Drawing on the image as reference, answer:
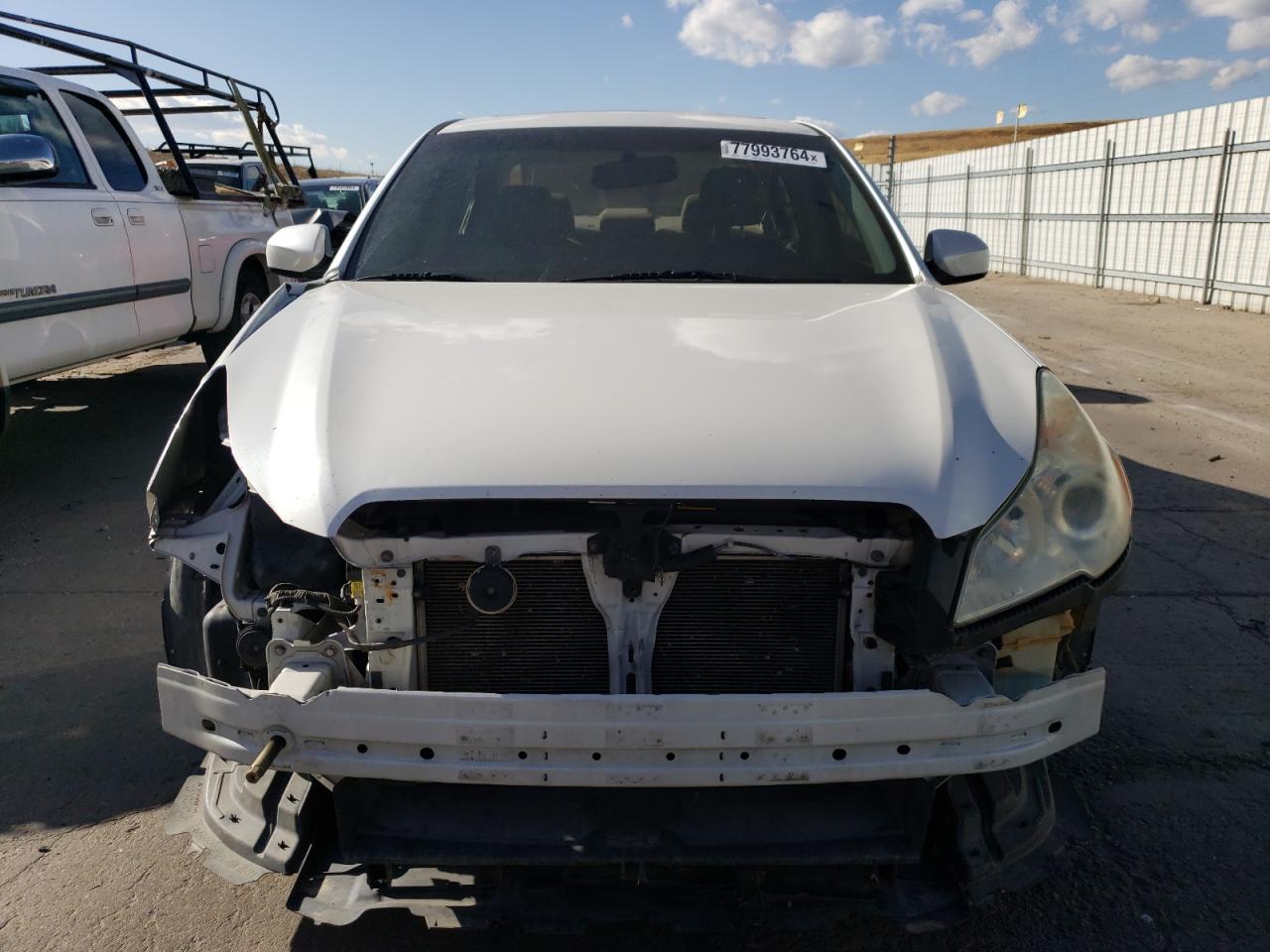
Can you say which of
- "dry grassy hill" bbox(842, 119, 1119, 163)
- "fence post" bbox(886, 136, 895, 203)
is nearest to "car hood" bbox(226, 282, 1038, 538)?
"fence post" bbox(886, 136, 895, 203)

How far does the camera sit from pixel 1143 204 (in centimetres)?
1533

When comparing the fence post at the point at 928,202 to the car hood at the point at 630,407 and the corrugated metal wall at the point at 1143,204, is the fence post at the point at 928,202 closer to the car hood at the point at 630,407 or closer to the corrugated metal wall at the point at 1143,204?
the corrugated metal wall at the point at 1143,204

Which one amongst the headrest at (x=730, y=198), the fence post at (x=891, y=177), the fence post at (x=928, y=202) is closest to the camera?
the headrest at (x=730, y=198)

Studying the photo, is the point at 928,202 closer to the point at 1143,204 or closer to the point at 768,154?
the point at 1143,204

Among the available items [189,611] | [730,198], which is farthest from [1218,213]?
[189,611]

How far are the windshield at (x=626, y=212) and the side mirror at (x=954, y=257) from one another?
180mm

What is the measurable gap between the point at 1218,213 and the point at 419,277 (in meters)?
13.9

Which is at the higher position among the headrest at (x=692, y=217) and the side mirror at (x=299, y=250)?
the headrest at (x=692, y=217)

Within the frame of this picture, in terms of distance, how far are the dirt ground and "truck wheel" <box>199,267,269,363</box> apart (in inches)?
58.5

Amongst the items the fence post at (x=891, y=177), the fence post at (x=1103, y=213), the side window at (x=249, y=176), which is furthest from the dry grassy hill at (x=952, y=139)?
the side window at (x=249, y=176)

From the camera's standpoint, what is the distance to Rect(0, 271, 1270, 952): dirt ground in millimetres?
2201

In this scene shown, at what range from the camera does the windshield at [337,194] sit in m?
14.2

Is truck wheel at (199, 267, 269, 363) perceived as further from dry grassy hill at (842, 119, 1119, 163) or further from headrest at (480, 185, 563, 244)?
dry grassy hill at (842, 119, 1119, 163)

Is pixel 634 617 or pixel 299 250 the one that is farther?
pixel 299 250
